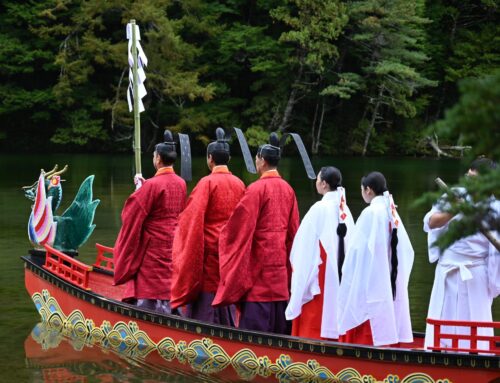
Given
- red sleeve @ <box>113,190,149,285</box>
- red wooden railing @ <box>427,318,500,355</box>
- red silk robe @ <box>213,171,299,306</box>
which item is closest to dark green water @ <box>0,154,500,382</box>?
red sleeve @ <box>113,190,149,285</box>

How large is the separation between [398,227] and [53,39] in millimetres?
31749

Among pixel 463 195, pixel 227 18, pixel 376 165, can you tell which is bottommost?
pixel 376 165

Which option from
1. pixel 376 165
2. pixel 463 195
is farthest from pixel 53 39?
pixel 463 195

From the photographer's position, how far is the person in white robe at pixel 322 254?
21.2 ft

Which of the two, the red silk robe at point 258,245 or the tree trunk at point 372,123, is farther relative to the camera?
the tree trunk at point 372,123

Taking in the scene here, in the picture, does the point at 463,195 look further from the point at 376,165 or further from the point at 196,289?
the point at 376,165

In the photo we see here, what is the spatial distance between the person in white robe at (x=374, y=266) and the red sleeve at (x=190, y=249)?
1091mm

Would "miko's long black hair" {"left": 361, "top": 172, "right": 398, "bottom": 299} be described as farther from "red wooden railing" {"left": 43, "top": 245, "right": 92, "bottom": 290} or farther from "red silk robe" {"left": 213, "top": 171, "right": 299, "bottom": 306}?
"red wooden railing" {"left": 43, "top": 245, "right": 92, "bottom": 290}

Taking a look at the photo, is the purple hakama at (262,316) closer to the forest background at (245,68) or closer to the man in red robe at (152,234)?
the man in red robe at (152,234)

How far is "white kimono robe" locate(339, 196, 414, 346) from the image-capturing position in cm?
625

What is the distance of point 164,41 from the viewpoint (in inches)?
1313

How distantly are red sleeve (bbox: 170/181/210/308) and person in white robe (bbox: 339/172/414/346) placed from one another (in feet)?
3.58

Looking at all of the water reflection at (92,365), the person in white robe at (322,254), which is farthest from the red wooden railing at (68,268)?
the person in white robe at (322,254)

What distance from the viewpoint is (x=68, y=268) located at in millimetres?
8180
